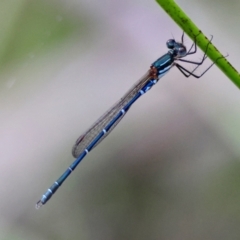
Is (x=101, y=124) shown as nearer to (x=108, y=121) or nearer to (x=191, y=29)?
(x=108, y=121)

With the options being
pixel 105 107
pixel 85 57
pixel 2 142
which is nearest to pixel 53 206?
pixel 2 142

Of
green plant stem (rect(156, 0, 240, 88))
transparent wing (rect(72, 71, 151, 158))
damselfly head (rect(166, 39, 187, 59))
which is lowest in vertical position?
transparent wing (rect(72, 71, 151, 158))

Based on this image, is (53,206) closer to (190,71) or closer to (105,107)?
(105,107)

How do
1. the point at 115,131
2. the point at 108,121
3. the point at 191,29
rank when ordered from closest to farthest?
1. the point at 191,29
2. the point at 108,121
3. the point at 115,131

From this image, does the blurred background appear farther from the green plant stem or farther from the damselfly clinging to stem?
the green plant stem

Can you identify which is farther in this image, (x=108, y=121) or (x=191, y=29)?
(x=108, y=121)

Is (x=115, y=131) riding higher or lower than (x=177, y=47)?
lower

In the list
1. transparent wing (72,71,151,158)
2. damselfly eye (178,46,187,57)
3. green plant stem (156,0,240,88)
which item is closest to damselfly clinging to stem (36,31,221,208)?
transparent wing (72,71,151,158)

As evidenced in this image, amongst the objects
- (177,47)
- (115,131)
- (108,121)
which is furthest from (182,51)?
(115,131)
